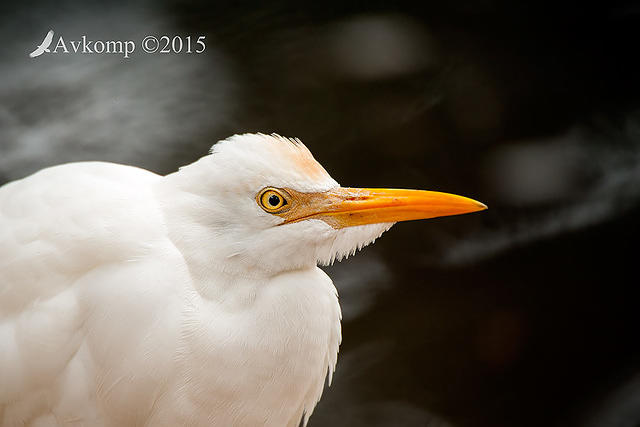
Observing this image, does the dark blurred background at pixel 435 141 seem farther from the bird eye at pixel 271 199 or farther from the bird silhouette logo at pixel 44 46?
the bird eye at pixel 271 199

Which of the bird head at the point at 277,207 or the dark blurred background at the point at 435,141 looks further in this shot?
the dark blurred background at the point at 435,141

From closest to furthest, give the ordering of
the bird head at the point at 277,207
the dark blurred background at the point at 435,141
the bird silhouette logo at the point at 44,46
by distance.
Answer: the bird head at the point at 277,207 < the dark blurred background at the point at 435,141 < the bird silhouette logo at the point at 44,46

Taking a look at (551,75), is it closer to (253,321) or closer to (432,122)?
(432,122)

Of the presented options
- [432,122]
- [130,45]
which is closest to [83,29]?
[130,45]

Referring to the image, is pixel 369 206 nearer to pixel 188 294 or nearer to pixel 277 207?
pixel 277 207

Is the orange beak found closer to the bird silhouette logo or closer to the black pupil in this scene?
the black pupil

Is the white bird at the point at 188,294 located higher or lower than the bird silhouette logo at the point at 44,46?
higher

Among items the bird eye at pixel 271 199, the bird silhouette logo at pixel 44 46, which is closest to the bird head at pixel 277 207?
the bird eye at pixel 271 199

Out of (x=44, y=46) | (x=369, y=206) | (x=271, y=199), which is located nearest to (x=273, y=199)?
(x=271, y=199)

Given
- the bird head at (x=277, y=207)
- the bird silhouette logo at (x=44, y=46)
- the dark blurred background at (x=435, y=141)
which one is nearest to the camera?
the bird head at (x=277, y=207)
